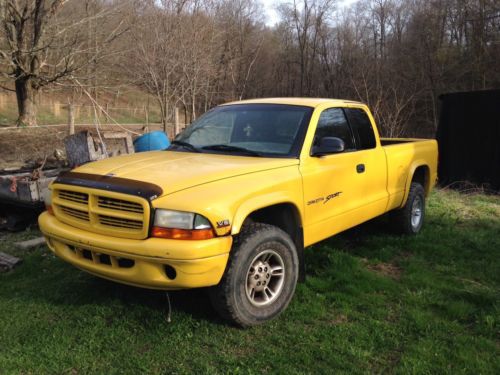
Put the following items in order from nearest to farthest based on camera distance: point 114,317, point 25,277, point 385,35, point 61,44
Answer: point 114,317
point 25,277
point 61,44
point 385,35

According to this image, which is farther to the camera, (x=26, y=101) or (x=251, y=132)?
(x=26, y=101)

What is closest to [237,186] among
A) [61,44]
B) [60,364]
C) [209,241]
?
[209,241]

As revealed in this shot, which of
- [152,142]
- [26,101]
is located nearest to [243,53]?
[26,101]

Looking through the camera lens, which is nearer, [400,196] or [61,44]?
[400,196]

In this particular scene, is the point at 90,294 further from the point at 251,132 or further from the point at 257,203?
the point at 251,132

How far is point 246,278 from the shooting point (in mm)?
3410

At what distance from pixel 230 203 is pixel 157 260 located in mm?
635

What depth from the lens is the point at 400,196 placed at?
564cm

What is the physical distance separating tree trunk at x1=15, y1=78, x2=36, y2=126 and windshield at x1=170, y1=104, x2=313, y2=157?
56.5 feet

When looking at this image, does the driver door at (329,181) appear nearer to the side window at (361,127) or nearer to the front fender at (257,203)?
the side window at (361,127)

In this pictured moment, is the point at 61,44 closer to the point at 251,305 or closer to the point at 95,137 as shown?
the point at 95,137

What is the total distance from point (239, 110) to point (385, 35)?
39.4m

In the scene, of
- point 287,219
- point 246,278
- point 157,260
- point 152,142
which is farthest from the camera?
point 152,142

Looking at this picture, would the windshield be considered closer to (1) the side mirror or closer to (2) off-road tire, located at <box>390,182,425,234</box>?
(1) the side mirror
